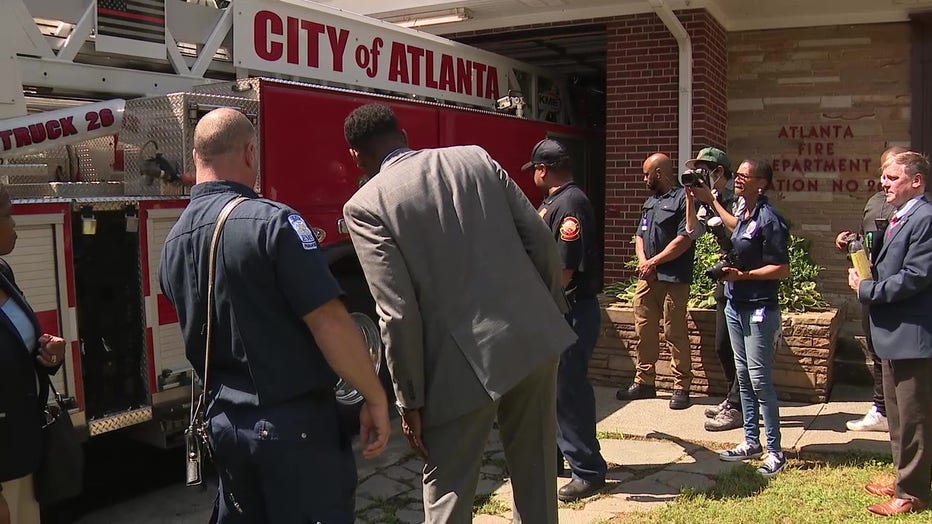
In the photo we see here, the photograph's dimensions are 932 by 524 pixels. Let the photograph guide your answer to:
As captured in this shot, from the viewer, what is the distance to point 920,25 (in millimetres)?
7828

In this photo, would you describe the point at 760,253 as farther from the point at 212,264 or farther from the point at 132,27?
the point at 132,27

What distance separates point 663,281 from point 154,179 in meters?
3.47

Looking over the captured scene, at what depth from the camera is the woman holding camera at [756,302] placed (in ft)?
14.7

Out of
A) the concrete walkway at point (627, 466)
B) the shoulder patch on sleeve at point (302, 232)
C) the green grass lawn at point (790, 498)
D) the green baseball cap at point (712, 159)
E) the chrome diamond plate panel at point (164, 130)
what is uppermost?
the chrome diamond plate panel at point (164, 130)

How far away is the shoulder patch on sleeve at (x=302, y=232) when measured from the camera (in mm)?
2299

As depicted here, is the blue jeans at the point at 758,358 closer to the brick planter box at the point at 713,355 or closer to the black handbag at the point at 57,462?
the brick planter box at the point at 713,355

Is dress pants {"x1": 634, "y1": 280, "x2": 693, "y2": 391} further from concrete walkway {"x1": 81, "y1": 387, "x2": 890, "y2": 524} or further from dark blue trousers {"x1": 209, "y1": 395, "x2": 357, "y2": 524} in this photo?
dark blue trousers {"x1": 209, "y1": 395, "x2": 357, "y2": 524}

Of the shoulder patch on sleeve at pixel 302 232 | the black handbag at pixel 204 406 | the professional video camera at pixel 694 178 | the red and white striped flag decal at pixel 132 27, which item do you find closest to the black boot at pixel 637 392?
the professional video camera at pixel 694 178

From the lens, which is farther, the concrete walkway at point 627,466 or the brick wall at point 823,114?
the brick wall at point 823,114

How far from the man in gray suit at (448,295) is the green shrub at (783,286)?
12.4ft

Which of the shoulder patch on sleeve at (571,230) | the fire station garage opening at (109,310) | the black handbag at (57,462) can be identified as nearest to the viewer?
the black handbag at (57,462)

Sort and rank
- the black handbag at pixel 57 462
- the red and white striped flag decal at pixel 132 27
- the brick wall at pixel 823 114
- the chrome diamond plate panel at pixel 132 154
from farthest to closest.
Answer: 1. the brick wall at pixel 823 114
2. the red and white striped flag decal at pixel 132 27
3. the chrome diamond plate panel at pixel 132 154
4. the black handbag at pixel 57 462

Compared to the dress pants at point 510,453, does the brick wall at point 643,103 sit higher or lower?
higher

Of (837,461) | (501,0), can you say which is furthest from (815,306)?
(501,0)
